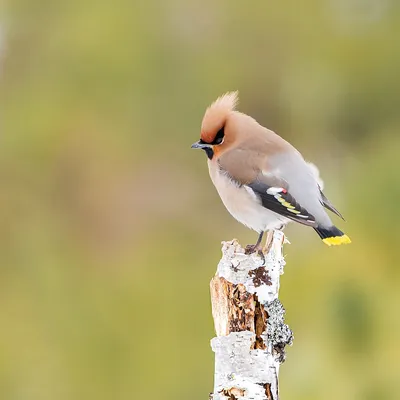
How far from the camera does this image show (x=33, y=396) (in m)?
5.09

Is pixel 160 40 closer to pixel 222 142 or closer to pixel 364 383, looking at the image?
pixel 364 383

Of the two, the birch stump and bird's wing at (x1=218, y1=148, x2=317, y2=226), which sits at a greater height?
bird's wing at (x1=218, y1=148, x2=317, y2=226)

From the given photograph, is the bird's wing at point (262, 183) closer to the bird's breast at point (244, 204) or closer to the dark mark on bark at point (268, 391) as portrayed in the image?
the bird's breast at point (244, 204)

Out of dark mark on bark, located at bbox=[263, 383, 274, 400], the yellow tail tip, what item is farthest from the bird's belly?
dark mark on bark, located at bbox=[263, 383, 274, 400]

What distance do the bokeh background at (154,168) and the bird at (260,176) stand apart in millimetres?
2481

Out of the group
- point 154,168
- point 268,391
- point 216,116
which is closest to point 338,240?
point 216,116

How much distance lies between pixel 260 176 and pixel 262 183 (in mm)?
19

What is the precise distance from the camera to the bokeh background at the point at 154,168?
4.99 metres

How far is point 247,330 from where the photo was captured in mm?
1681

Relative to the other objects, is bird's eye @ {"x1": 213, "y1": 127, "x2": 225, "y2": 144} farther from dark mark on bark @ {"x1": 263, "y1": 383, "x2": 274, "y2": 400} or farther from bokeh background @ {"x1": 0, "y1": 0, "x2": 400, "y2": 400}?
bokeh background @ {"x1": 0, "y1": 0, "x2": 400, "y2": 400}

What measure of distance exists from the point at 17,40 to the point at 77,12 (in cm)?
55

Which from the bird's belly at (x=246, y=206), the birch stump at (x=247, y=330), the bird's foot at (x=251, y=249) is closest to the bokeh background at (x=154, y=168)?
the bird's belly at (x=246, y=206)

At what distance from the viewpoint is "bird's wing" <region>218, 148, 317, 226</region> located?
2.00 metres

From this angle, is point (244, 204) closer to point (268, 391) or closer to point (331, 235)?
point (331, 235)
